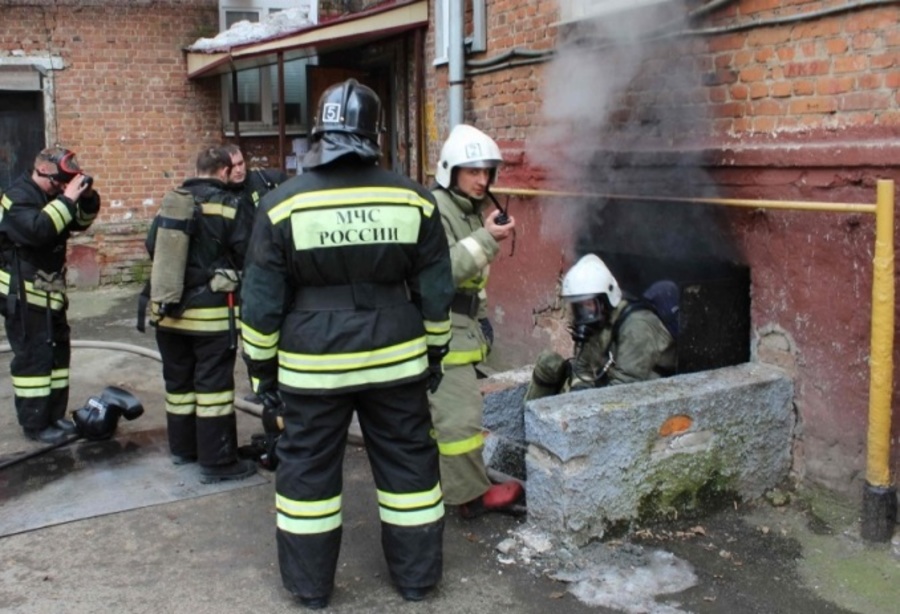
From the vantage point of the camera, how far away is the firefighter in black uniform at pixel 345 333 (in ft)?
11.4

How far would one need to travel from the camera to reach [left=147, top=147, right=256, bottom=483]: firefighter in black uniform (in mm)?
5020

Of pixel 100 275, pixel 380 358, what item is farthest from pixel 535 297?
pixel 100 275

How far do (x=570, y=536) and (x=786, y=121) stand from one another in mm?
2240

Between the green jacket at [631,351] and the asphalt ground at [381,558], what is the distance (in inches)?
30.5

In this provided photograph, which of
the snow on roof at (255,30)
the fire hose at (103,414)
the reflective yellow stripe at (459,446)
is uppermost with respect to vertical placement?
the snow on roof at (255,30)

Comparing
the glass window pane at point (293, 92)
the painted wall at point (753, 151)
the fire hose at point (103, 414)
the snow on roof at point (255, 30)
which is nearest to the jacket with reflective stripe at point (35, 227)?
the fire hose at point (103, 414)

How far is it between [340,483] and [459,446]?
803 mm

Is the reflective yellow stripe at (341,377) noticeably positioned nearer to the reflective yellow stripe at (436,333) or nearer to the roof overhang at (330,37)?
the reflective yellow stripe at (436,333)

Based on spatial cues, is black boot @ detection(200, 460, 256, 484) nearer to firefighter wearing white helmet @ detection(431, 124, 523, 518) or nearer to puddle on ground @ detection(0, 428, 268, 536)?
puddle on ground @ detection(0, 428, 268, 536)

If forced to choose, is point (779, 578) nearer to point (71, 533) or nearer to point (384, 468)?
point (384, 468)

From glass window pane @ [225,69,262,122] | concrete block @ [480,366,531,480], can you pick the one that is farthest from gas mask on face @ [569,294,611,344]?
glass window pane @ [225,69,262,122]

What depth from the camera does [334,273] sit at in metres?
3.49

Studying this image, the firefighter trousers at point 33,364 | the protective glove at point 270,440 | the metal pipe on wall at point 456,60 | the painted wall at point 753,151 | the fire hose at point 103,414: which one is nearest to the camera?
the painted wall at point 753,151

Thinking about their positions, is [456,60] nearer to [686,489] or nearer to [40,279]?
[40,279]
